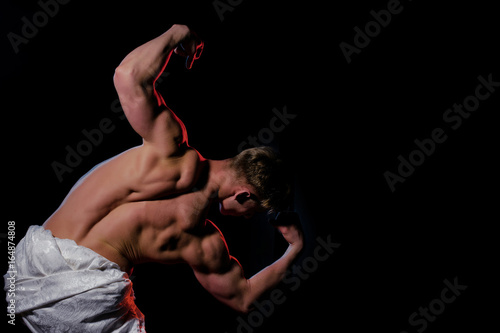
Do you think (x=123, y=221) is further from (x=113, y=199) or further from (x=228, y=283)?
(x=228, y=283)

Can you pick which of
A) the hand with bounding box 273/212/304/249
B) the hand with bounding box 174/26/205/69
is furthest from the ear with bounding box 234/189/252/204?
the hand with bounding box 174/26/205/69

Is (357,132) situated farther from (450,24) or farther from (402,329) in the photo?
(402,329)

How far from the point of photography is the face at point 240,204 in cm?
158

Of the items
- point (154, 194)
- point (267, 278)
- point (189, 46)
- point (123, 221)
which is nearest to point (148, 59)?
point (189, 46)

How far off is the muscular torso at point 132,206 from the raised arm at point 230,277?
0.60 feet

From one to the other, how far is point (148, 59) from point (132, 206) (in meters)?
0.52

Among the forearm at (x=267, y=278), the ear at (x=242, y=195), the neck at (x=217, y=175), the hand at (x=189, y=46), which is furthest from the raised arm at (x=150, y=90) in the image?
the forearm at (x=267, y=278)

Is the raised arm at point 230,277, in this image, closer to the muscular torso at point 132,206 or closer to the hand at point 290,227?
the hand at point 290,227

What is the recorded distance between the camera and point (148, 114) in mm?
1201

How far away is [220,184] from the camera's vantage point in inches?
61.6

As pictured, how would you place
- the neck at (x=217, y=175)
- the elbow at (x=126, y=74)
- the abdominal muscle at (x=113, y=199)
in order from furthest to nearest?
the neck at (x=217, y=175)
the abdominal muscle at (x=113, y=199)
the elbow at (x=126, y=74)

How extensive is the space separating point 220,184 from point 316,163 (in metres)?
0.81

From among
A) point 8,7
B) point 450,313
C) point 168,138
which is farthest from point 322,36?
point 450,313

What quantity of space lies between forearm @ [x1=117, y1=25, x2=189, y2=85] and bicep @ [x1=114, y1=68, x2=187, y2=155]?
0.01m
